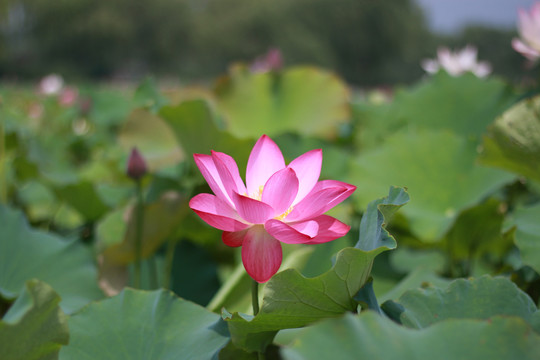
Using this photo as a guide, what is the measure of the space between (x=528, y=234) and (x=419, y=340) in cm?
36

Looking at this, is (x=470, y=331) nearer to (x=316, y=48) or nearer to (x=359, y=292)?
(x=359, y=292)

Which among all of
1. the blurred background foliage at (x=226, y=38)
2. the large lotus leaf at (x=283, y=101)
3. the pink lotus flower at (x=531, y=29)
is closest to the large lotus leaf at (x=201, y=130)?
the large lotus leaf at (x=283, y=101)

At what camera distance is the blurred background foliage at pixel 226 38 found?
95.5 feet

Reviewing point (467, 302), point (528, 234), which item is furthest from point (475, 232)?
point (467, 302)

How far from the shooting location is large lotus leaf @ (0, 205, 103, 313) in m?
0.78

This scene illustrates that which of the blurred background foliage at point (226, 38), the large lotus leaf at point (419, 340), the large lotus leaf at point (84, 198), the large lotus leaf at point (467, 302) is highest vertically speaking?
the large lotus leaf at point (419, 340)

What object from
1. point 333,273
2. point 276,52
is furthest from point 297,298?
point 276,52

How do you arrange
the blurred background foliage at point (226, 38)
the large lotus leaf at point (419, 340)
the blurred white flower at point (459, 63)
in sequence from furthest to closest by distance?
the blurred background foliage at point (226, 38)
the blurred white flower at point (459, 63)
the large lotus leaf at point (419, 340)

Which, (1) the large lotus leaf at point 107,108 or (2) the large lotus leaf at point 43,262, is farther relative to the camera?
(1) the large lotus leaf at point 107,108

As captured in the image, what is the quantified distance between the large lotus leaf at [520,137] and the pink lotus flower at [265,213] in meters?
0.41

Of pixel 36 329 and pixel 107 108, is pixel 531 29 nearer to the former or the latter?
pixel 36 329

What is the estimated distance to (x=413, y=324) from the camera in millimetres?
444

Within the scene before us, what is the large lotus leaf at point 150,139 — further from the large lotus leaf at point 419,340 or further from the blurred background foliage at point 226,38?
the blurred background foliage at point 226,38

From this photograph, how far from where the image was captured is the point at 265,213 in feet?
1.38
